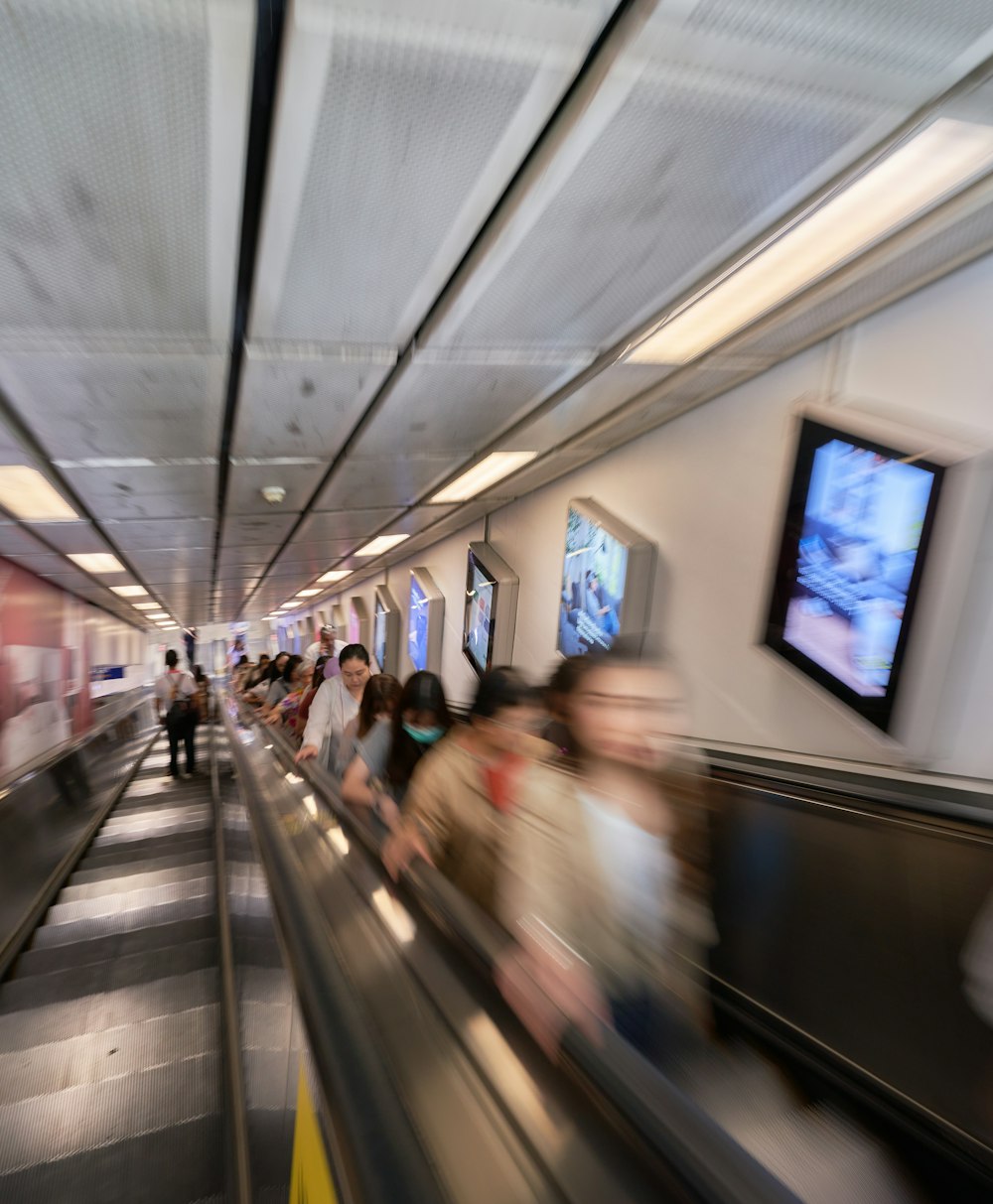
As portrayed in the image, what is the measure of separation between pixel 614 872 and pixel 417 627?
6.99 m

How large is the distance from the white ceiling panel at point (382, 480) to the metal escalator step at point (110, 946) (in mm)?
2884

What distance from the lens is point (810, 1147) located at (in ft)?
5.33

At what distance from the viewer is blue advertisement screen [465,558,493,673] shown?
221 inches

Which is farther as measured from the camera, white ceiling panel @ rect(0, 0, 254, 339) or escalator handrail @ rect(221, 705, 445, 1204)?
white ceiling panel @ rect(0, 0, 254, 339)

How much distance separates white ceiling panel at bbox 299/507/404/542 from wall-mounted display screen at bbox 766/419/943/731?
12.6 feet

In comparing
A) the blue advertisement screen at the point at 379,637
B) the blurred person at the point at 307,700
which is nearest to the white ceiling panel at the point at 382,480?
the blurred person at the point at 307,700

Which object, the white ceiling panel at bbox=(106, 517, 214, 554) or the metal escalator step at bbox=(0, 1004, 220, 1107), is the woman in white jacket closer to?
the metal escalator step at bbox=(0, 1004, 220, 1107)

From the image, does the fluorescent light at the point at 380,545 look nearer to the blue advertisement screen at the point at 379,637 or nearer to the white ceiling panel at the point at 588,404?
the blue advertisement screen at the point at 379,637

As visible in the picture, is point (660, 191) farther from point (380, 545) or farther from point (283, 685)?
point (283, 685)

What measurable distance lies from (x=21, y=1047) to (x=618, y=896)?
2.49 metres

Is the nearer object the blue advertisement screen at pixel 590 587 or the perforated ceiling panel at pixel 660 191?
the perforated ceiling panel at pixel 660 191

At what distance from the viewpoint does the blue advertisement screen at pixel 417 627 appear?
7.62m

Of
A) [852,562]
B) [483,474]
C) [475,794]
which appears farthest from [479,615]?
[475,794]

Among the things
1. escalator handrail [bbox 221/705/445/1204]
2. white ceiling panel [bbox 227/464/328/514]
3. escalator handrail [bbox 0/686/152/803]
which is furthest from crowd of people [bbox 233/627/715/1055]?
escalator handrail [bbox 0/686/152/803]
